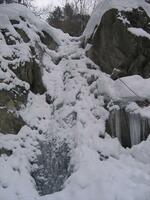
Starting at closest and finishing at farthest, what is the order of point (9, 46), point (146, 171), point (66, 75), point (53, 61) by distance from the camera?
point (146, 171)
point (9, 46)
point (66, 75)
point (53, 61)

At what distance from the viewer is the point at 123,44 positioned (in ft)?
32.8

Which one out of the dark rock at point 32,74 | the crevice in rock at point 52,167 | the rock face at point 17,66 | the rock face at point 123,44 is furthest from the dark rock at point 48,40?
the crevice in rock at point 52,167

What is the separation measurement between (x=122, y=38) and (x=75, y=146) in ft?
12.0

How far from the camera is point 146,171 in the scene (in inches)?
279

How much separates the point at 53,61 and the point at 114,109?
10.7 feet

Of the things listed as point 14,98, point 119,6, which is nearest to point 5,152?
point 14,98

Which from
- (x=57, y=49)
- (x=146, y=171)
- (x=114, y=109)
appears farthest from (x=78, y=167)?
(x=57, y=49)

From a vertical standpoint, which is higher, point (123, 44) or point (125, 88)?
point (123, 44)

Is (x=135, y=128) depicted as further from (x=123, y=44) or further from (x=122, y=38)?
(x=122, y=38)

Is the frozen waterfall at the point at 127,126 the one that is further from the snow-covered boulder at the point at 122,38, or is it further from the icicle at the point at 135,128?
the snow-covered boulder at the point at 122,38

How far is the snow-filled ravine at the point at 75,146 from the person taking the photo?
6824 mm

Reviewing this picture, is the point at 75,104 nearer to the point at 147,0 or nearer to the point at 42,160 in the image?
the point at 42,160

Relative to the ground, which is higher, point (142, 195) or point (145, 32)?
point (145, 32)

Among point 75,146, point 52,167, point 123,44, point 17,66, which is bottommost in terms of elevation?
point 52,167
